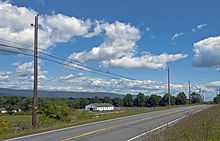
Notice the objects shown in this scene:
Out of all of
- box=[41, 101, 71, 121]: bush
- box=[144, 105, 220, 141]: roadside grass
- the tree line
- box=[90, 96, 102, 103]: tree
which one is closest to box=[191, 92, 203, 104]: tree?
the tree line

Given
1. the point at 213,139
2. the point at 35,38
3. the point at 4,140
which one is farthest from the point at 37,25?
the point at 213,139

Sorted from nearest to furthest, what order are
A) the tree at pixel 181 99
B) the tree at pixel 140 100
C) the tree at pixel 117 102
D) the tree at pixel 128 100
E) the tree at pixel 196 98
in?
the tree at pixel 181 99 < the tree at pixel 140 100 < the tree at pixel 196 98 < the tree at pixel 128 100 < the tree at pixel 117 102

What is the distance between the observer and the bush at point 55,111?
135ft

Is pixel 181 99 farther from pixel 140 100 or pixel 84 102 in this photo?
pixel 84 102

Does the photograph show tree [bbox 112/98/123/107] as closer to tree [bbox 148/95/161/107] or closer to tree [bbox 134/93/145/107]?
tree [bbox 134/93/145/107]

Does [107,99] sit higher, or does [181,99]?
[181,99]

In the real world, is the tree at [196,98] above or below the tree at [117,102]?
above

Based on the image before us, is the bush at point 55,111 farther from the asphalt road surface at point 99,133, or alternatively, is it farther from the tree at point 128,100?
the tree at point 128,100

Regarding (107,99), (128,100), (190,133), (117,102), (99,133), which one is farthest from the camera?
(107,99)

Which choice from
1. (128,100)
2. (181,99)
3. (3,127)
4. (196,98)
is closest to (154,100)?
(181,99)

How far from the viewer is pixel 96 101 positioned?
18425cm

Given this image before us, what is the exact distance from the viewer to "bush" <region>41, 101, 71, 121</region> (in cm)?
4109

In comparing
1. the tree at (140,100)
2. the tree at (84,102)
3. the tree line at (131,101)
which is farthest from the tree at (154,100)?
the tree at (84,102)

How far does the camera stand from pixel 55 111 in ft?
136
